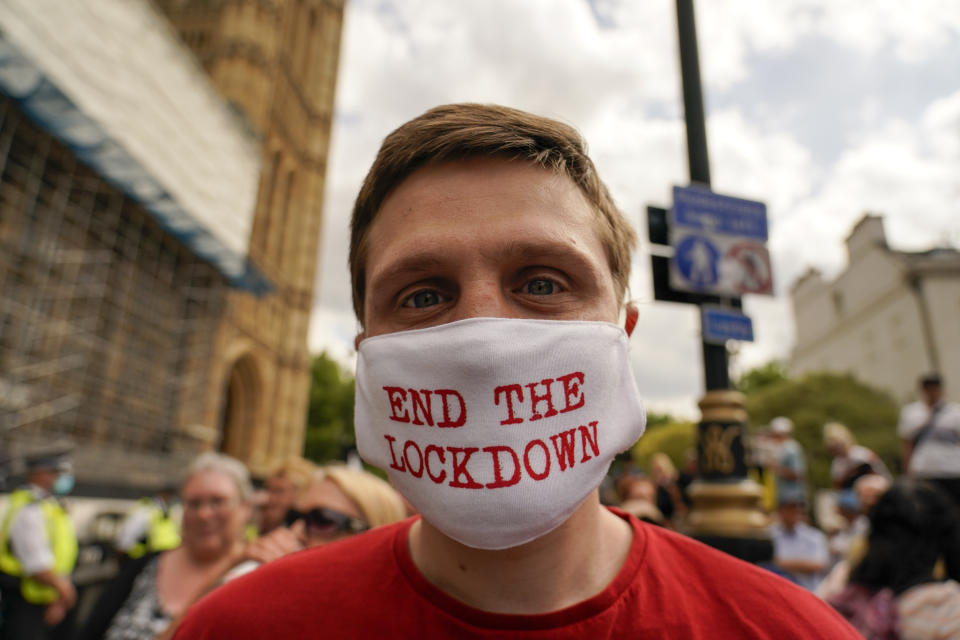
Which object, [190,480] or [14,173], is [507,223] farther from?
[14,173]

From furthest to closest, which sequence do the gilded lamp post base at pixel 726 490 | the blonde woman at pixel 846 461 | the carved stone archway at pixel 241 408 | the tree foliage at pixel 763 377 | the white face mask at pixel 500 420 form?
the tree foliage at pixel 763 377 → the carved stone archway at pixel 241 408 → the blonde woman at pixel 846 461 → the gilded lamp post base at pixel 726 490 → the white face mask at pixel 500 420

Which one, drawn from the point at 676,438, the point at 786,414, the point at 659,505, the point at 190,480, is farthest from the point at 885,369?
the point at 190,480

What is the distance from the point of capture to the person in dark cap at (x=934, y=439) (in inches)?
190

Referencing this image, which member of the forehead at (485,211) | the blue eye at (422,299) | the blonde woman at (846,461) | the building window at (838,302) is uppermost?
the building window at (838,302)

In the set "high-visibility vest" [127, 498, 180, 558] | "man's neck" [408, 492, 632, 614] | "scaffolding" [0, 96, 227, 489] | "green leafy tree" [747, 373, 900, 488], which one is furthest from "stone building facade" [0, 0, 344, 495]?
"green leafy tree" [747, 373, 900, 488]

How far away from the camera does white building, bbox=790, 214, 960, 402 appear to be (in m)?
29.8

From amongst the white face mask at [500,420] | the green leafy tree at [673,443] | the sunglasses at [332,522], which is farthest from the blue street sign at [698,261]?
the green leafy tree at [673,443]

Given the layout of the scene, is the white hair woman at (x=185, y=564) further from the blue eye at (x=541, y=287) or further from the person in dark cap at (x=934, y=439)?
the person in dark cap at (x=934, y=439)

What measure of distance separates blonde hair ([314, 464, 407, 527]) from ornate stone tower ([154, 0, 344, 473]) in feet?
70.0

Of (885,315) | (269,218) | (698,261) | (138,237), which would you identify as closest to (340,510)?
(698,261)

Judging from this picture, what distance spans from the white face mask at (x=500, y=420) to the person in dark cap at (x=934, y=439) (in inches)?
202

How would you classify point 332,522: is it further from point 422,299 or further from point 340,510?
point 422,299

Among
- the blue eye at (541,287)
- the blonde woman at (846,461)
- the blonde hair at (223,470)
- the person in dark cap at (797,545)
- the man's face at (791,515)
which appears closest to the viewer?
the blue eye at (541,287)

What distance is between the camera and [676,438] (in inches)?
1745
